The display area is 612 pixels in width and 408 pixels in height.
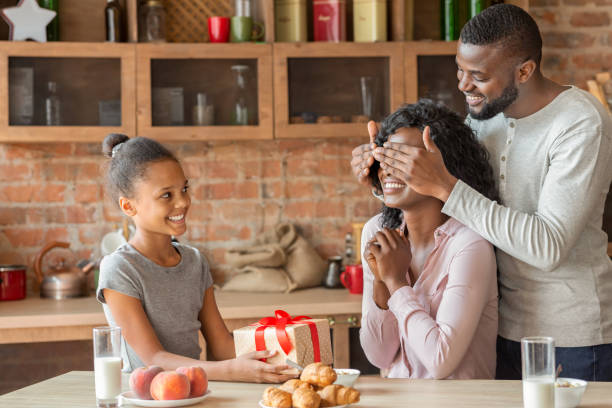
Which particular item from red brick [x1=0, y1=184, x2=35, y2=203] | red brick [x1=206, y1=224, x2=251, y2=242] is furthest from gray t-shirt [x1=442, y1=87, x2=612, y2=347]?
red brick [x1=0, y1=184, x2=35, y2=203]

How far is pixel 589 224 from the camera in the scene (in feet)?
6.05

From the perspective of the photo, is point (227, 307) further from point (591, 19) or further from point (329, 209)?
point (591, 19)

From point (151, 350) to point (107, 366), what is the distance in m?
0.37

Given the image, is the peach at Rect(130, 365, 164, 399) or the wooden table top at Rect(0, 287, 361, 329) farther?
the wooden table top at Rect(0, 287, 361, 329)

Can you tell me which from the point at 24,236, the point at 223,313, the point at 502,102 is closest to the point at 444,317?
the point at 502,102

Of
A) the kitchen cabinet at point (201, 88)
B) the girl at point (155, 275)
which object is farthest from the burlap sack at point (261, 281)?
the girl at point (155, 275)

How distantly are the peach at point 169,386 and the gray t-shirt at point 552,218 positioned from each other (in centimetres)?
71

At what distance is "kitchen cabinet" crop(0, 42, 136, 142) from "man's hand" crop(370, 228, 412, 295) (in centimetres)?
174

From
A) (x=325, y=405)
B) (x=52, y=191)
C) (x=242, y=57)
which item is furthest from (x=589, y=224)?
(x=52, y=191)

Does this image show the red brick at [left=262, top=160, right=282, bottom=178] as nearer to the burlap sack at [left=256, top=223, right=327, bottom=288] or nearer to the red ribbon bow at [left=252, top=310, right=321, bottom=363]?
the burlap sack at [left=256, top=223, right=327, bottom=288]

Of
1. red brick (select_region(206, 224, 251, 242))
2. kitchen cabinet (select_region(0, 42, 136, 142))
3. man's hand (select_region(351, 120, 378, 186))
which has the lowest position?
red brick (select_region(206, 224, 251, 242))

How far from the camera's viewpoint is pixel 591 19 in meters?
3.72

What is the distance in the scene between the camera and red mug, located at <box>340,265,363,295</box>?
3.21 meters

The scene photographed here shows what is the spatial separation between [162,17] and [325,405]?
95.9 inches
